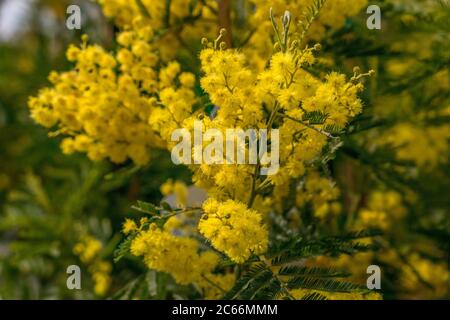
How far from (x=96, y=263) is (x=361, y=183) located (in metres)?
0.91

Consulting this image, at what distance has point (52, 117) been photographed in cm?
159

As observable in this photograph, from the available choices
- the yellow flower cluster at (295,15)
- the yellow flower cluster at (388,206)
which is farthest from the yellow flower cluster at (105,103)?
the yellow flower cluster at (388,206)

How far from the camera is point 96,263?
7.07 feet

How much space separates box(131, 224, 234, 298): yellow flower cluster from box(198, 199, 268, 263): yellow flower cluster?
0.14 meters

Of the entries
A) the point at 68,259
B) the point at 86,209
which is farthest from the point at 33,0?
the point at 68,259

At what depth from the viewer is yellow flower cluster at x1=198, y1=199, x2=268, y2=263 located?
113cm

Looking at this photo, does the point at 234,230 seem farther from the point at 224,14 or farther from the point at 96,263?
the point at 96,263

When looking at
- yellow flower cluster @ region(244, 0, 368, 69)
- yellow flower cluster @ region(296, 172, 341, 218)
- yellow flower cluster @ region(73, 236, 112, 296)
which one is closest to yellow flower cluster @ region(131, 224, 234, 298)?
yellow flower cluster @ region(296, 172, 341, 218)

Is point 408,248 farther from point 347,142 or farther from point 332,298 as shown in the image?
point 332,298

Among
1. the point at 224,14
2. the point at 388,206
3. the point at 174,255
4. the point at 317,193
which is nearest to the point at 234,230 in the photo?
the point at 174,255

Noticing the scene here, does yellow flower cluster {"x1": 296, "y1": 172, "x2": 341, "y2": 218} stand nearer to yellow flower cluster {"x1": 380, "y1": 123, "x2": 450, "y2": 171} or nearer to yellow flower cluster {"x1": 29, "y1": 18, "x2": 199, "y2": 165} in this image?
yellow flower cluster {"x1": 29, "y1": 18, "x2": 199, "y2": 165}

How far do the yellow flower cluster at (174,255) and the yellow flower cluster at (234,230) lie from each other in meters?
0.14
